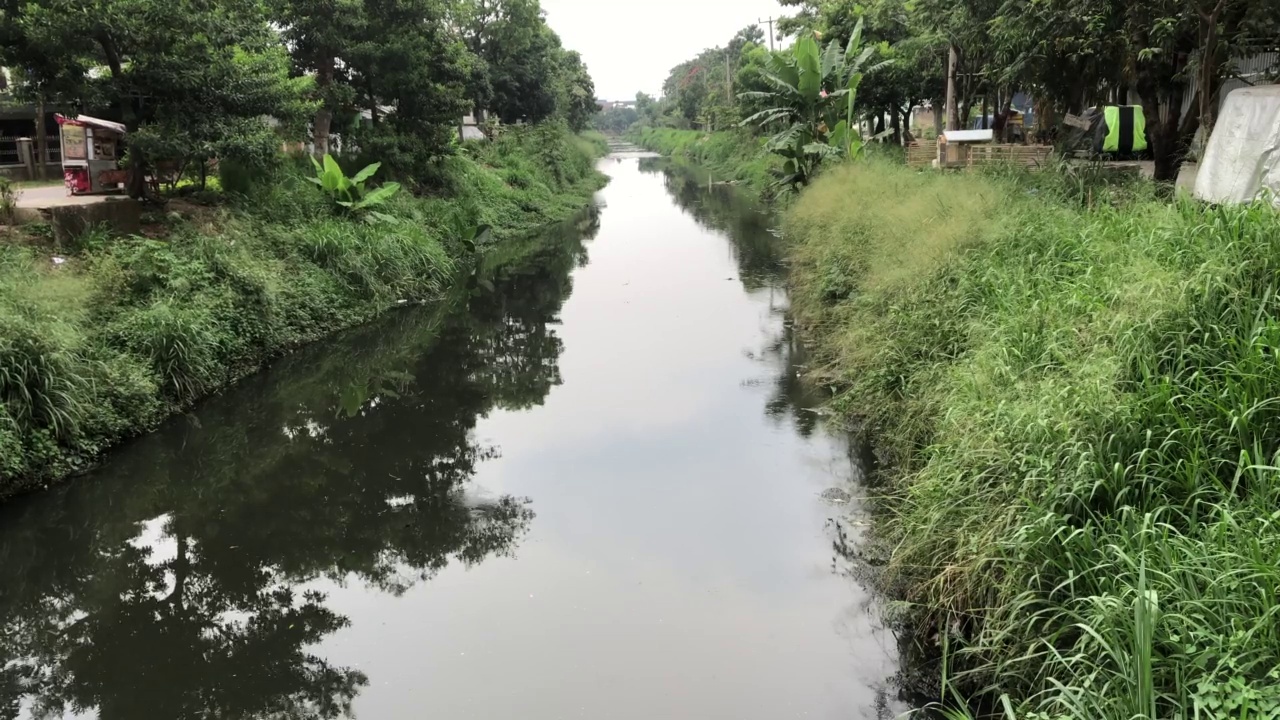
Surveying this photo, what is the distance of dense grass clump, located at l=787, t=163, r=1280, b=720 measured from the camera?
301cm

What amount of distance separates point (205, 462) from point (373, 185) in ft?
33.3

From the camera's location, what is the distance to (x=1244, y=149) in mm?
6883

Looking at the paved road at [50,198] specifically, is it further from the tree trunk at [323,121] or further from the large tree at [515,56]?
the large tree at [515,56]

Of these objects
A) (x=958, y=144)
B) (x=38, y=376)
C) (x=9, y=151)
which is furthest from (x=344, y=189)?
(x=958, y=144)

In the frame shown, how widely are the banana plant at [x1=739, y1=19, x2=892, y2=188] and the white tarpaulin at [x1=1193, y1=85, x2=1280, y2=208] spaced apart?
27.0 feet

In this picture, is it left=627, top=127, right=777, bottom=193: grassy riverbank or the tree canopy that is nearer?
the tree canopy

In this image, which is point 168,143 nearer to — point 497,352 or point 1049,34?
point 497,352

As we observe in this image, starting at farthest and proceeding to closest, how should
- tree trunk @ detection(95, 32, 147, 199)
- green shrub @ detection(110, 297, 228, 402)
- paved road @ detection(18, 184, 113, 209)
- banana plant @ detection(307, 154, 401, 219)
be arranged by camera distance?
banana plant @ detection(307, 154, 401, 219) → paved road @ detection(18, 184, 113, 209) → tree trunk @ detection(95, 32, 147, 199) → green shrub @ detection(110, 297, 228, 402)

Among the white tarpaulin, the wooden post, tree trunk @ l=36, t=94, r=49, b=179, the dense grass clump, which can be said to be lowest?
the dense grass clump

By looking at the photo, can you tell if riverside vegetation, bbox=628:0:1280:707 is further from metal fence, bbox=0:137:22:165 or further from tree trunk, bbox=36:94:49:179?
metal fence, bbox=0:137:22:165

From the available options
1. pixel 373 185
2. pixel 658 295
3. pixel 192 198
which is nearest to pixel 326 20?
pixel 373 185

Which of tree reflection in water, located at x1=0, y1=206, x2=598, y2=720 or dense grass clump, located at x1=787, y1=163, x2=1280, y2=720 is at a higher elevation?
dense grass clump, located at x1=787, y1=163, x2=1280, y2=720

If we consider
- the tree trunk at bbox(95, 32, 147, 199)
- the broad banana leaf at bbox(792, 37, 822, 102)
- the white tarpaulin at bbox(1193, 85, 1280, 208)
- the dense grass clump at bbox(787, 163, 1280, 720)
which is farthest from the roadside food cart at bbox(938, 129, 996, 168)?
the tree trunk at bbox(95, 32, 147, 199)

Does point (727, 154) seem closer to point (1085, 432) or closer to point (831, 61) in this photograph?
point (831, 61)
